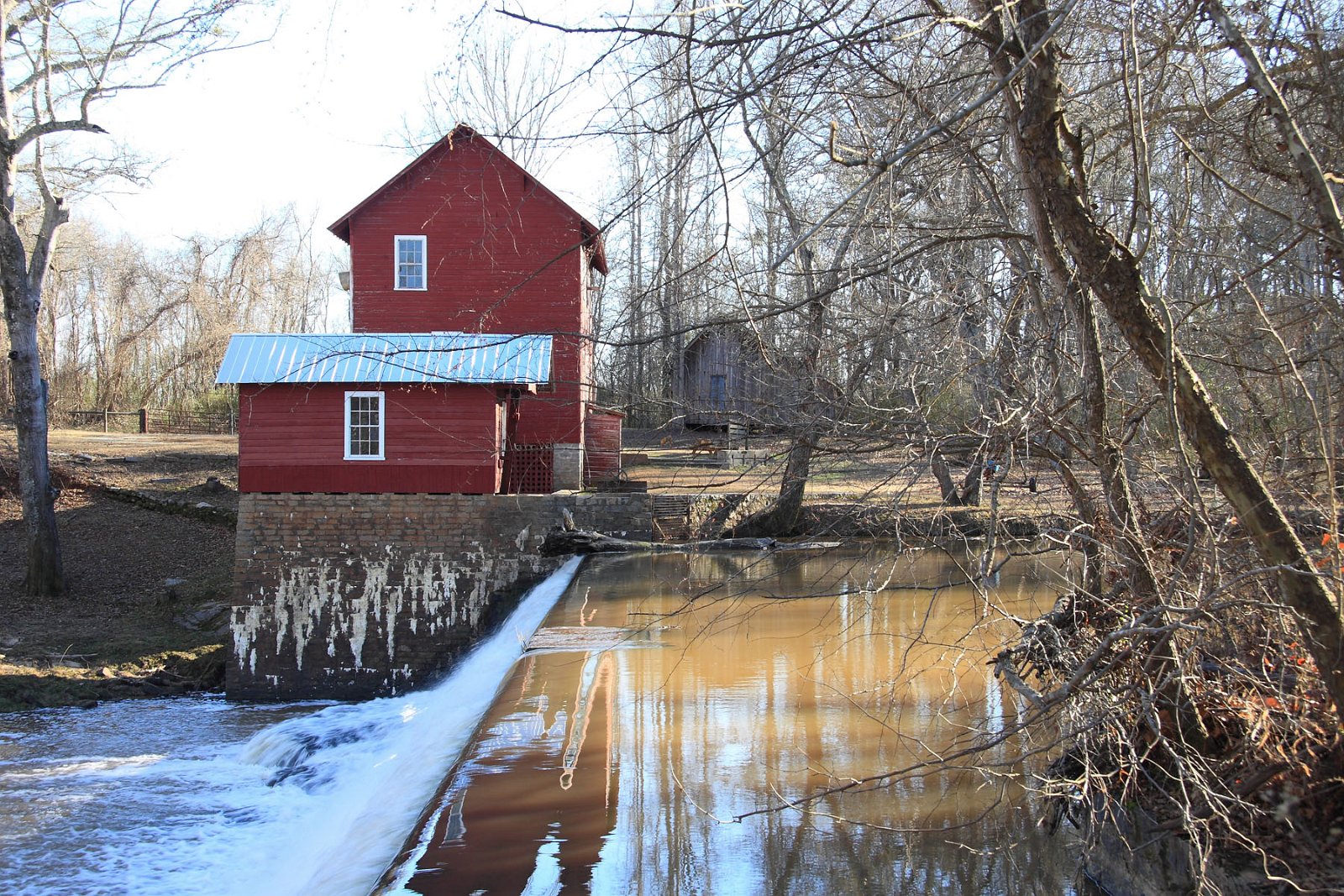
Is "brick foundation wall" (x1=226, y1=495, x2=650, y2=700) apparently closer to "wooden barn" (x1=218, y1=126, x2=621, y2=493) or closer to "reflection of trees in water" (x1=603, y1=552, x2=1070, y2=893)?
"wooden barn" (x1=218, y1=126, x2=621, y2=493)

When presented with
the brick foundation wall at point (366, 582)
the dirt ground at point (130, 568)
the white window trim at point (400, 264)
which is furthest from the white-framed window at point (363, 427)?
the white window trim at point (400, 264)

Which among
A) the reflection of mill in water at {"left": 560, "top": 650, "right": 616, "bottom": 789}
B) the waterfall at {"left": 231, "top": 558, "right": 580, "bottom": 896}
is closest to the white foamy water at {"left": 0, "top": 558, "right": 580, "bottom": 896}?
the waterfall at {"left": 231, "top": 558, "right": 580, "bottom": 896}

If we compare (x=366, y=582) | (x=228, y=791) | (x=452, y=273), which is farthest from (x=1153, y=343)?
(x=452, y=273)

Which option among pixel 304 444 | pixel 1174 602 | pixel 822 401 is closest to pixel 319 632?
pixel 304 444

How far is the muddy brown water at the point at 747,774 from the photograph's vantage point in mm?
5004

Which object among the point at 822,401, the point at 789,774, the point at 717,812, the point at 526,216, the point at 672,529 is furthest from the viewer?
the point at 526,216

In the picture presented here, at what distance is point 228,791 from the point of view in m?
9.65

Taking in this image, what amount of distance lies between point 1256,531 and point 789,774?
140 inches

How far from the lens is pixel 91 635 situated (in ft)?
55.2

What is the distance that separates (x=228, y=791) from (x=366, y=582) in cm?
641

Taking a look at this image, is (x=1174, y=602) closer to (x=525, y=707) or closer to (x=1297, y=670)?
(x=1297, y=670)

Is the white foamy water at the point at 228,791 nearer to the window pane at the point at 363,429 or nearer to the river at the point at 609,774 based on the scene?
the river at the point at 609,774

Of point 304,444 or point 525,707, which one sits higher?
point 304,444

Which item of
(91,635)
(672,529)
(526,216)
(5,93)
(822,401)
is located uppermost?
(5,93)
